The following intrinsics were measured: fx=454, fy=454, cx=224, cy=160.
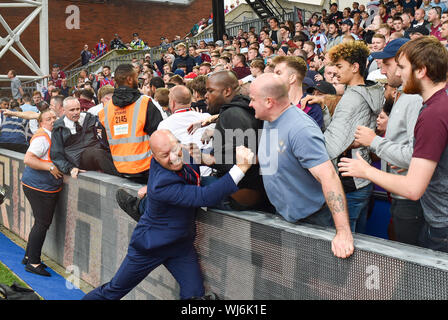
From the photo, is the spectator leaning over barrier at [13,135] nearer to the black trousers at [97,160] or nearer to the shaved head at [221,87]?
the black trousers at [97,160]

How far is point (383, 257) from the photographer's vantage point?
2.31m

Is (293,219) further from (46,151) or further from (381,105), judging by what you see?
(46,151)

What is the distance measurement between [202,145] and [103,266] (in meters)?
1.73

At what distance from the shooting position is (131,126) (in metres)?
4.48

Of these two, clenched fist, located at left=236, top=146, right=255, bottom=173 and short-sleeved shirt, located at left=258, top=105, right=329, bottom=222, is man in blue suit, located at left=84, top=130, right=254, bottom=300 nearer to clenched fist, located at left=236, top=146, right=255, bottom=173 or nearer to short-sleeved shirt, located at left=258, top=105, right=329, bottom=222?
clenched fist, located at left=236, top=146, right=255, bottom=173

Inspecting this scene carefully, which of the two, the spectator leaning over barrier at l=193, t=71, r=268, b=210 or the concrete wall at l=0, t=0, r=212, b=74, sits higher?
the concrete wall at l=0, t=0, r=212, b=74

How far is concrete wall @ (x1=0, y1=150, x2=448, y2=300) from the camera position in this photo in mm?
2260

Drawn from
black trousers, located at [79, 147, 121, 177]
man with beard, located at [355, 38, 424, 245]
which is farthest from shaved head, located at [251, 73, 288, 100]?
black trousers, located at [79, 147, 121, 177]

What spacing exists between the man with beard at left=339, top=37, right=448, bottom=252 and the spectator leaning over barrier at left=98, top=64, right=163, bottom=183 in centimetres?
250

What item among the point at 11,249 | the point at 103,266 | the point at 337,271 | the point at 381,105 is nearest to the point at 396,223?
the point at 337,271

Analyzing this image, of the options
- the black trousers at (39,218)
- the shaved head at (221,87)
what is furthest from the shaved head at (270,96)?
the black trousers at (39,218)

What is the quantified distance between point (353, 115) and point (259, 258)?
46.9 inches

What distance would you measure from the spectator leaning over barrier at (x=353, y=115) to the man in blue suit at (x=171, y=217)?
669 mm

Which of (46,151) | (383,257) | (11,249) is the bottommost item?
(11,249)
